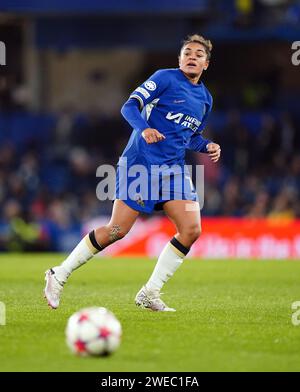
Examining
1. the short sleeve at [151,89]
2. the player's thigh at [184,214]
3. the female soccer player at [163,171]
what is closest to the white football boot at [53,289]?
the female soccer player at [163,171]

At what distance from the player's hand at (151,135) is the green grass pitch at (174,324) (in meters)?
1.63

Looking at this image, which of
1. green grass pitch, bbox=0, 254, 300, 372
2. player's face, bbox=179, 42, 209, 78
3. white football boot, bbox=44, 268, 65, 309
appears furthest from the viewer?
player's face, bbox=179, 42, 209, 78

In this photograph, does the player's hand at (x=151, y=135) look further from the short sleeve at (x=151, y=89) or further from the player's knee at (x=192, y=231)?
the player's knee at (x=192, y=231)

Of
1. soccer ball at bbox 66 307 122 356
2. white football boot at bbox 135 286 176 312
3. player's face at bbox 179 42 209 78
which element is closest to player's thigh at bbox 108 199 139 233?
white football boot at bbox 135 286 176 312

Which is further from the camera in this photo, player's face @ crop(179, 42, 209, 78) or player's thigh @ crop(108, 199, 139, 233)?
player's face @ crop(179, 42, 209, 78)

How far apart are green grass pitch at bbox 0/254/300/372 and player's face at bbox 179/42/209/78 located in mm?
2364

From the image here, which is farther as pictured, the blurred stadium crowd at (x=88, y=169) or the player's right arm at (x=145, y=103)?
the blurred stadium crowd at (x=88, y=169)

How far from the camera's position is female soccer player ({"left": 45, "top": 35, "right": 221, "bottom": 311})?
10.2m

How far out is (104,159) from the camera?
26.8m

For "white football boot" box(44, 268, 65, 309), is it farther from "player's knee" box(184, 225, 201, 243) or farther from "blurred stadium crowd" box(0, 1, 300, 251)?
"blurred stadium crowd" box(0, 1, 300, 251)

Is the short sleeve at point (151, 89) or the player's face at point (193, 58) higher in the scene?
the player's face at point (193, 58)

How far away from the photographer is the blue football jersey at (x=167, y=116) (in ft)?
33.9
